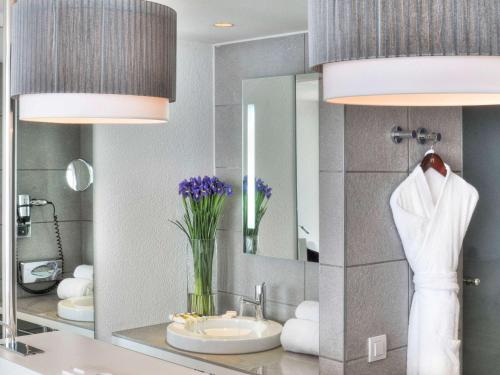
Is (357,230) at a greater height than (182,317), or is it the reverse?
(357,230)

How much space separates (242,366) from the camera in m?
3.06

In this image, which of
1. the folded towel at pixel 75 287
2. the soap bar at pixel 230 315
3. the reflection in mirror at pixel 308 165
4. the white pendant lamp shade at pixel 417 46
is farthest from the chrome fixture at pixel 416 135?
the white pendant lamp shade at pixel 417 46

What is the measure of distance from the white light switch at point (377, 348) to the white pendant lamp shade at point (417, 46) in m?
1.76

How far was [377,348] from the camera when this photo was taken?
119 inches

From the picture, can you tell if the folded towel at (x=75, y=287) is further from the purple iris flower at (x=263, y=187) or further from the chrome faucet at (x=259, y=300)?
the purple iris flower at (x=263, y=187)

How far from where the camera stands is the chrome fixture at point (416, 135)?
3.07m

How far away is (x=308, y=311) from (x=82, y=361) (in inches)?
43.5

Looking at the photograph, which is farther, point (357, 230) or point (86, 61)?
point (357, 230)

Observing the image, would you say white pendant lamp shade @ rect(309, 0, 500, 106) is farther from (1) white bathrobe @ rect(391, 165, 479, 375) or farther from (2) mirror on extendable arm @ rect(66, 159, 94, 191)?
(2) mirror on extendable arm @ rect(66, 159, 94, 191)

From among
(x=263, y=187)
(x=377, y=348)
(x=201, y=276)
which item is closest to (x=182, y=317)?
(x=201, y=276)

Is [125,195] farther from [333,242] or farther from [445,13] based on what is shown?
[445,13]

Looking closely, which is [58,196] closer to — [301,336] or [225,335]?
[225,335]

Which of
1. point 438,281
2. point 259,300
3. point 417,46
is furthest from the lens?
point 259,300

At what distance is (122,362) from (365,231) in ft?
3.54
